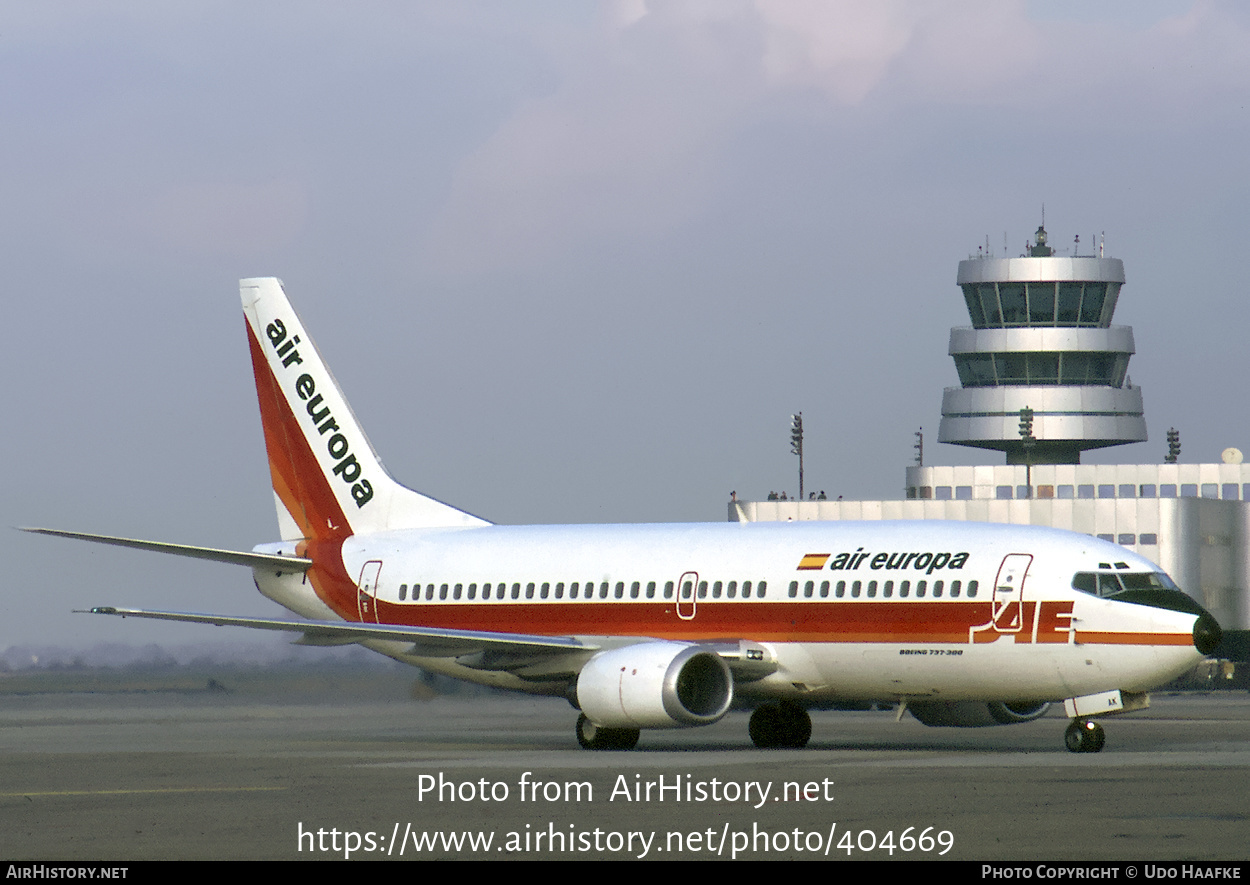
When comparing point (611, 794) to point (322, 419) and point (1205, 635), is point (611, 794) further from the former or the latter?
point (322, 419)

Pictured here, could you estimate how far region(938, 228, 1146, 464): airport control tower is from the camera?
10644cm

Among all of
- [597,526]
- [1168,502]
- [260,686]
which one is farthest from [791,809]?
[1168,502]

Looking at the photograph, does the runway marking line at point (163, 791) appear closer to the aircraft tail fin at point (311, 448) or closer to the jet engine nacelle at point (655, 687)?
the jet engine nacelle at point (655, 687)

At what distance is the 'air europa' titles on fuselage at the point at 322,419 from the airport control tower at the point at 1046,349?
2734 inches

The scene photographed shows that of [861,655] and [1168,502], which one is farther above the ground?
[1168,502]

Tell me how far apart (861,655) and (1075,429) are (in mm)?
77300

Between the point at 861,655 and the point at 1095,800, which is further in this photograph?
the point at 861,655

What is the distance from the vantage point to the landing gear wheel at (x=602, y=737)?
110 feet

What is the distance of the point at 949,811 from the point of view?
20.2 meters

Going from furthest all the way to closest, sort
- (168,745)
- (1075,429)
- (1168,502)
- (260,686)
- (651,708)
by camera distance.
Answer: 1. (1075,429)
2. (1168,502)
3. (260,686)
4. (168,745)
5. (651,708)

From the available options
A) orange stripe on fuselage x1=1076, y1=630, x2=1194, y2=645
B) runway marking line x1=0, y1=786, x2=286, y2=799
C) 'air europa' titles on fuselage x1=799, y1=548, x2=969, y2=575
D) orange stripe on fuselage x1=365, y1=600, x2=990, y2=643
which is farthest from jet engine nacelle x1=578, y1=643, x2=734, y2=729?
runway marking line x1=0, y1=786, x2=286, y2=799

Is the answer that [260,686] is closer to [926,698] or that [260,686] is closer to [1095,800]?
[926,698]

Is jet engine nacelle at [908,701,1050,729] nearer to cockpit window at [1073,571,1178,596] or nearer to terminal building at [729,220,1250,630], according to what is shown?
cockpit window at [1073,571,1178,596]

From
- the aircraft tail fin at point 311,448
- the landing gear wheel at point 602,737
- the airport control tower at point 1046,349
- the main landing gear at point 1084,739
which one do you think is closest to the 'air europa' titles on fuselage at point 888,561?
the main landing gear at point 1084,739
